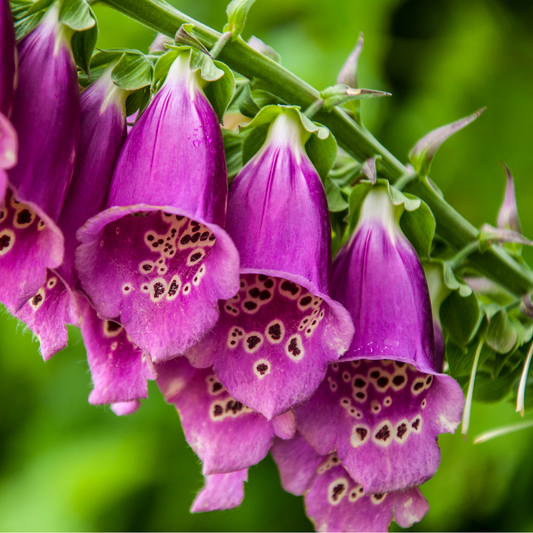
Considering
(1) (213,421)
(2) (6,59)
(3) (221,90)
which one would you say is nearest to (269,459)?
(1) (213,421)

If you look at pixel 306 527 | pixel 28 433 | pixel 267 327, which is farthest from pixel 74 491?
pixel 267 327

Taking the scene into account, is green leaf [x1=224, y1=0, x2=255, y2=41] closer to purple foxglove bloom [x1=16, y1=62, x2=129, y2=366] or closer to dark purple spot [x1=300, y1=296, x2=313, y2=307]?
purple foxglove bloom [x1=16, y1=62, x2=129, y2=366]

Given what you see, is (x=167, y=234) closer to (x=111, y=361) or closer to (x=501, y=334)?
(x=111, y=361)

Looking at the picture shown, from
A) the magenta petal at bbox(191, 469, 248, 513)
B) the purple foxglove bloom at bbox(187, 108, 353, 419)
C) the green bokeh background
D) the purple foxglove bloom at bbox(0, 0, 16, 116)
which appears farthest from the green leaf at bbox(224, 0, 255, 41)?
the green bokeh background

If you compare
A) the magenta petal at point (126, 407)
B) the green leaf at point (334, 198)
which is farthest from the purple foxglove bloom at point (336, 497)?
the green leaf at point (334, 198)

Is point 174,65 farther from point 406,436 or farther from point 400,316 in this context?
point 406,436

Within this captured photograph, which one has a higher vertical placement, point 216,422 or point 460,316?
point 460,316
